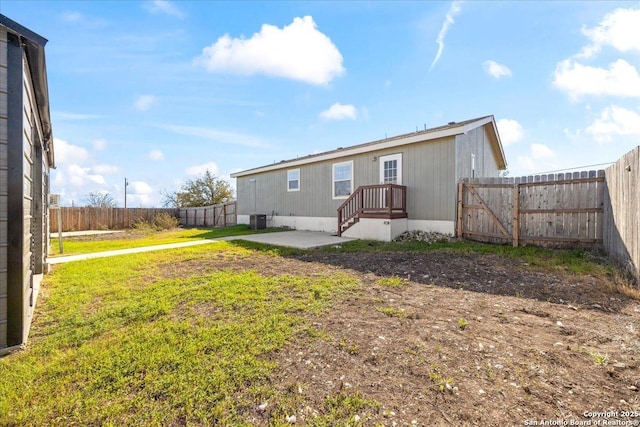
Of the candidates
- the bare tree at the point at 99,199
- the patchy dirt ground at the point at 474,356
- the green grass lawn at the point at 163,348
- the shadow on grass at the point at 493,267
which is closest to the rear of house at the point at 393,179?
the shadow on grass at the point at 493,267

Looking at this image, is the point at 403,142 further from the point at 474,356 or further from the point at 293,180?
the point at 474,356

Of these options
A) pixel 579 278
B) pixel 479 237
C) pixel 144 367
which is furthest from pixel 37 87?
pixel 479 237

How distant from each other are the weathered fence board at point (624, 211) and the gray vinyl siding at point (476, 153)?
3.36 metres

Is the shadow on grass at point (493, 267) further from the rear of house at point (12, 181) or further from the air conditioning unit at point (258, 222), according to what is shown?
the air conditioning unit at point (258, 222)

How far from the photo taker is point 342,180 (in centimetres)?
1162

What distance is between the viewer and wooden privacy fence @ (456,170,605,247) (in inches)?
257

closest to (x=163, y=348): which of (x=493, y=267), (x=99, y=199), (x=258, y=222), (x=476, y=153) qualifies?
(x=493, y=267)

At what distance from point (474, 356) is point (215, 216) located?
18891mm

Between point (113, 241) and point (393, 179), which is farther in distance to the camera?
point (113, 241)

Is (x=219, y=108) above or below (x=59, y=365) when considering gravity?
above

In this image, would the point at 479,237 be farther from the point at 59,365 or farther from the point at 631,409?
the point at 59,365

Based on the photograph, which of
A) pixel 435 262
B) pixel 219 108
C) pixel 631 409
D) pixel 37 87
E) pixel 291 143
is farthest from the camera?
pixel 291 143

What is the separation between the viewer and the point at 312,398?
1.87m

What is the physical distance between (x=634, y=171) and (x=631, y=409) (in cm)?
449
